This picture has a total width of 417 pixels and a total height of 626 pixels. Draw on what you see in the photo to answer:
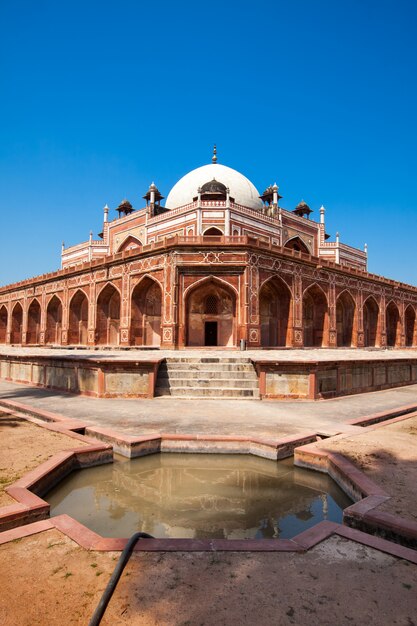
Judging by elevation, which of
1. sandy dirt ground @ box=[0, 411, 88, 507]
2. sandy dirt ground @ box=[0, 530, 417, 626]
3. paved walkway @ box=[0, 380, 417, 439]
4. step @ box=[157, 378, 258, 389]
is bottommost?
paved walkway @ box=[0, 380, 417, 439]

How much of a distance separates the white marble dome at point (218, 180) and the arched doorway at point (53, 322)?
1199 centimetres

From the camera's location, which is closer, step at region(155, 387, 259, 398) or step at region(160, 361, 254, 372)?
step at region(155, 387, 259, 398)

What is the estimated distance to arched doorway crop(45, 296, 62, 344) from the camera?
27.7 metres

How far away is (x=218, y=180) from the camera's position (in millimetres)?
30891

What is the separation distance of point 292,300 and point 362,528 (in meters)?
17.7

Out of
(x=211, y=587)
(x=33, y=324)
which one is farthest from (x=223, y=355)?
(x=33, y=324)

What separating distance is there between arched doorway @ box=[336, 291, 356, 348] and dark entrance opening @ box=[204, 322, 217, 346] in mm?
9876

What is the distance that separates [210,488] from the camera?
393 cm

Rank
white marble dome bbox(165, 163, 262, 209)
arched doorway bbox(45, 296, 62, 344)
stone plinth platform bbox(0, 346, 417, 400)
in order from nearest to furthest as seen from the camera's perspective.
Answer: stone plinth platform bbox(0, 346, 417, 400) < arched doorway bbox(45, 296, 62, 344) < white marble dome bbox(165, 163, 262, 209)

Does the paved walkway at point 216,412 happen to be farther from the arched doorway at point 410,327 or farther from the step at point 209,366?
the arched doorway at point 410,327

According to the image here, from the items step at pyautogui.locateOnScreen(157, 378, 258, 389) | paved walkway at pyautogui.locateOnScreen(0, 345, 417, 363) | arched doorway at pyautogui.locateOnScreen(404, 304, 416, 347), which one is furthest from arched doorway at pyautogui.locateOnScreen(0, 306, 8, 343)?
arched doorway at pyautogui.locateOnScreen(404, 304, 416, 347)

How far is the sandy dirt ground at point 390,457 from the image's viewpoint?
300 cm

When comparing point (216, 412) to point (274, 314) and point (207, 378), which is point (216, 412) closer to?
point (207, 378)

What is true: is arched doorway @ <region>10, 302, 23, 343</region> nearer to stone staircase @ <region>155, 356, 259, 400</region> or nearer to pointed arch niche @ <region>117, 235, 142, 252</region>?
pointed arch niche @ <region>117, 235, 142, 252</region>
